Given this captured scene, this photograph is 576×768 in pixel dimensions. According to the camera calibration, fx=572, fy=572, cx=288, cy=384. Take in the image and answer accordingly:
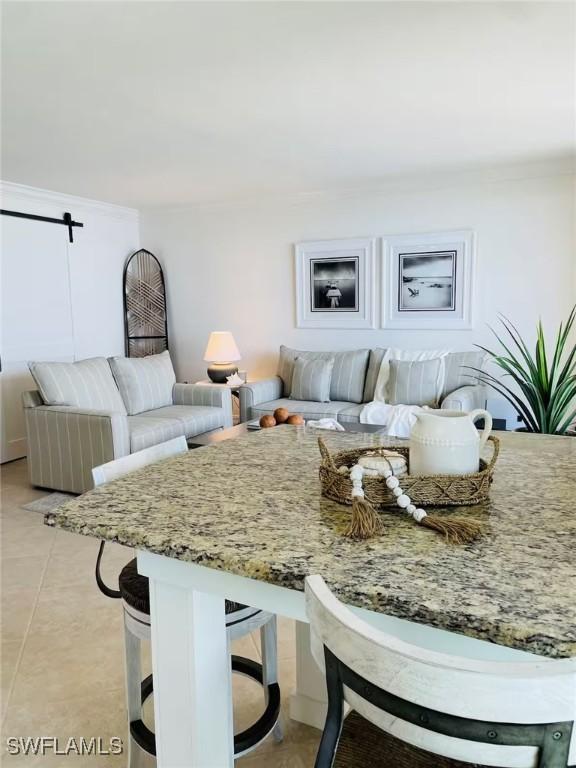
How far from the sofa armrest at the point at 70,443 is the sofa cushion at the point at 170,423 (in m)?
0.14

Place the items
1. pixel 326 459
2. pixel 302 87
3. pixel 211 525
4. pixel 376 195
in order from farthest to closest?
pixel 376 195 < pixel 302 87 < pixel 326 459 < pixel 211 525

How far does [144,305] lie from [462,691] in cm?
587

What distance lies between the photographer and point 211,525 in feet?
3.40

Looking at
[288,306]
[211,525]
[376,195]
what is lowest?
[211,525]

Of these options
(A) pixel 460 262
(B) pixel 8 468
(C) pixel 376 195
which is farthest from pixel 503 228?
(B) pixel 8 468

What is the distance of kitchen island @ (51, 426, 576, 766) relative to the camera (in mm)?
762

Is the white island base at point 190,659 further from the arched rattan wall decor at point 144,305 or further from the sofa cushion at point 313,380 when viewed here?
the arched rattan wall decor at point 144,305

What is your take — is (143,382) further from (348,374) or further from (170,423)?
(348,374)

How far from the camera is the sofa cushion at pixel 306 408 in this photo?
178 inches

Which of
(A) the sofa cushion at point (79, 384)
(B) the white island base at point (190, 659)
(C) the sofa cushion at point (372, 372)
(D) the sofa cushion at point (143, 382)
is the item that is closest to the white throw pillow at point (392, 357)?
(C) the sofa cushion at point (372, 372)

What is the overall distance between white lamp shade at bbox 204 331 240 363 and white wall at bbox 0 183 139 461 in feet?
3.99

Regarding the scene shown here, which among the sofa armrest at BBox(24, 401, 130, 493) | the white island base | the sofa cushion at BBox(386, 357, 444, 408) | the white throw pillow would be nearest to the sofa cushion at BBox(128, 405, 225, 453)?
the sofa armrest at BBox(24, 401, 130, 493)

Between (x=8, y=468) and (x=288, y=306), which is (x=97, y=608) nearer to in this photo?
(x=8, y=468)

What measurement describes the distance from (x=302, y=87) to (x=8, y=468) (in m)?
3.75
